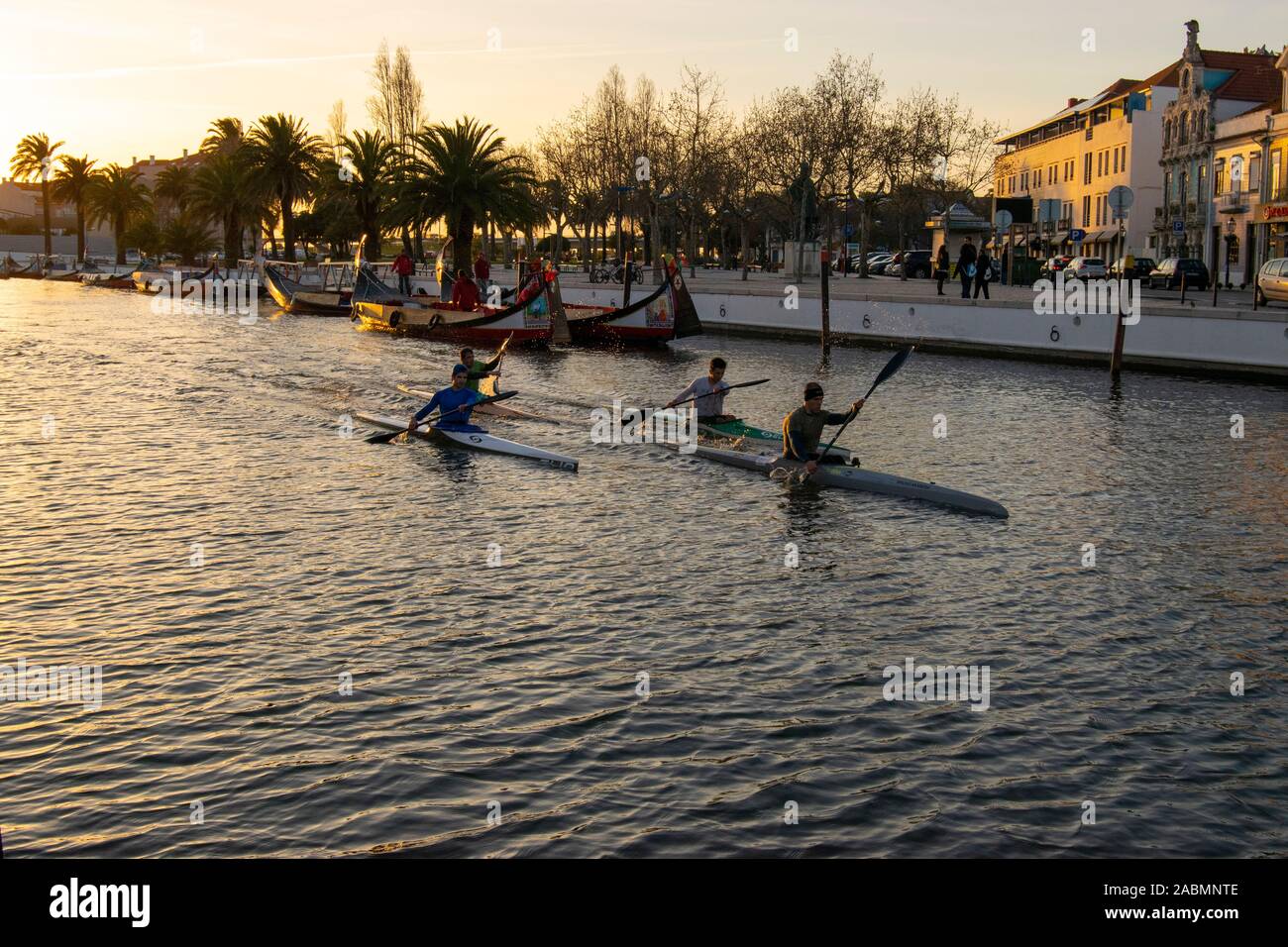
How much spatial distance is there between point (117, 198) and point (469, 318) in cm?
7377

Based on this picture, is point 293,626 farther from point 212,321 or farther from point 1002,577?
point 212,321

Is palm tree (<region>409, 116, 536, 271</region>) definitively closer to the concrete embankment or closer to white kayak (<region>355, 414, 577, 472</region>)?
the concrete embankment

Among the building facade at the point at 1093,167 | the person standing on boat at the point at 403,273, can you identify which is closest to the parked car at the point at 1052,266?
the building facade at the point at 1093,167

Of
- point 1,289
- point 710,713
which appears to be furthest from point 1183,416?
point 1,289

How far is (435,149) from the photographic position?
61.8 meters

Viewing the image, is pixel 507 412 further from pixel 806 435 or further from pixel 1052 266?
pixel 1052 266

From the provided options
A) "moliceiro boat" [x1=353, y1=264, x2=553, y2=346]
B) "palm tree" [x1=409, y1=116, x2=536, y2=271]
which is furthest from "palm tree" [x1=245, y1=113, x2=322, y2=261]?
"moliceiro boat" [x1=353, y1=264, x2=553, y2=346]

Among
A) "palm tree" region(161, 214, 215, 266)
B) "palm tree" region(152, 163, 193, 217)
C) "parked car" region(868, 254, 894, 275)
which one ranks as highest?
"palm tree" region(152, 163, 193, 217)

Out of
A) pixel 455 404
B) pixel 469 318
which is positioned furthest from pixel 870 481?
pixel 469 318

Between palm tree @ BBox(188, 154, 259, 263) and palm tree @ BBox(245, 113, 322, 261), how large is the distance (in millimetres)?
4270

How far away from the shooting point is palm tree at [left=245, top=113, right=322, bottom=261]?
75000 millimetres

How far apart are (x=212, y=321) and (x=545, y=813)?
52196mm

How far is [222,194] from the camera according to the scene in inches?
3356

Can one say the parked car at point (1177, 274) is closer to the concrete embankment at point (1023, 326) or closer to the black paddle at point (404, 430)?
the concrete embankment at point (1023, 326)
